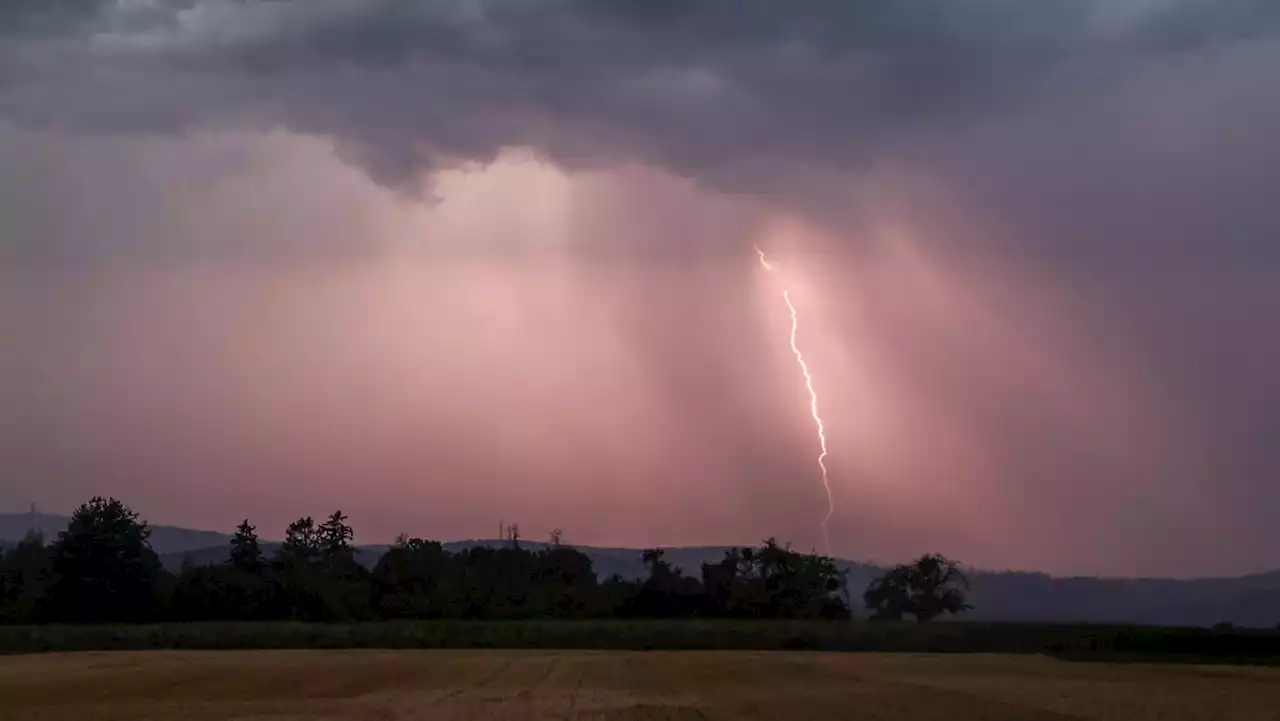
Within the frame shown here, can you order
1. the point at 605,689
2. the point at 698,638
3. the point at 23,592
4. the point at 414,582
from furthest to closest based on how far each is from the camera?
the point at 414,582, the point at 23,592, the point at 698,638, the point at 605,689

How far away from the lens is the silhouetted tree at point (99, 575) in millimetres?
105938

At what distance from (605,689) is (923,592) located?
108m

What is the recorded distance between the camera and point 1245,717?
33.0m

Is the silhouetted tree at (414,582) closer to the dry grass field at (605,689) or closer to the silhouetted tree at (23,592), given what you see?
the silhouetted tree at (23,592)

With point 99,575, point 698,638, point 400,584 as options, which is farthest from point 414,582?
point 698,638

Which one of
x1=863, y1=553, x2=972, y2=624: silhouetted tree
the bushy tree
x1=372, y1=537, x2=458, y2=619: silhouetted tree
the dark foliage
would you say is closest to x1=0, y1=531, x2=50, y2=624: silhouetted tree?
the dark foliage

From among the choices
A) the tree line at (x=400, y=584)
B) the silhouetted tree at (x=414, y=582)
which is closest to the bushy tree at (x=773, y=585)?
the tree line at (x=400, y=584)

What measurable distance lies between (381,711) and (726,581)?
96935 mm

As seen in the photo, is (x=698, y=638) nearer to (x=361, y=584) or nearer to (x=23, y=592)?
(x=361, y=584)

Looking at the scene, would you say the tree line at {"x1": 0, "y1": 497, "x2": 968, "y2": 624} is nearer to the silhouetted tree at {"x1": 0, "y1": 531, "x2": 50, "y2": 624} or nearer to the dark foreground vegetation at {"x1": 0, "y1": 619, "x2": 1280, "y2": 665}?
the silhouetted tree at {"x1": 0, "y1": 531, "x2": 50, "y2": 624}

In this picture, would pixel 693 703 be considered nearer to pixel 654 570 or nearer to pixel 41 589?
pixel 41 589

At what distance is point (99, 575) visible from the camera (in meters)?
107

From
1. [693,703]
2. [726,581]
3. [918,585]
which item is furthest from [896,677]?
[918,585]

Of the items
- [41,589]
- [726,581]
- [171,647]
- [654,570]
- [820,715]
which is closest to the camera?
[820,715]
